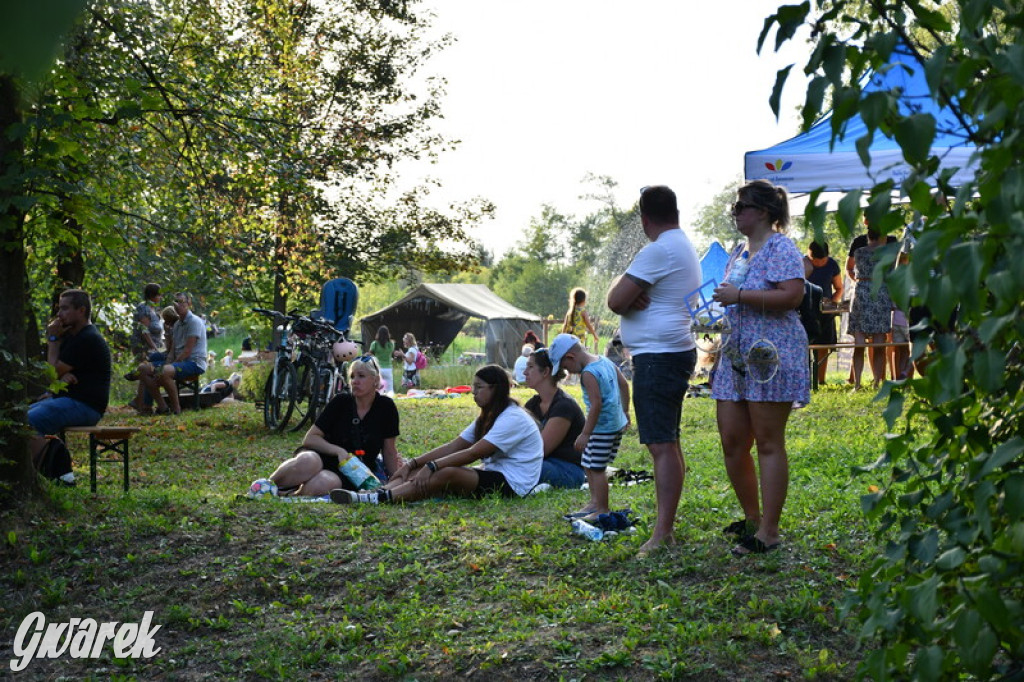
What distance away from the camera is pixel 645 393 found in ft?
15.4

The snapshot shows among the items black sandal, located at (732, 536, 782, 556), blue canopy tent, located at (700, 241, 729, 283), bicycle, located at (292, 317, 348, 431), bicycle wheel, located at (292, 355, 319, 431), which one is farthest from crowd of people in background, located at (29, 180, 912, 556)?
blue canopy tent, located at (700, 241, 729, 283)

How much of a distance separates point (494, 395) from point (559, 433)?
901 mm

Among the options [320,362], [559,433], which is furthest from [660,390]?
[320,362]

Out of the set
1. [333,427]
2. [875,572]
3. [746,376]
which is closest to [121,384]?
[333,427]

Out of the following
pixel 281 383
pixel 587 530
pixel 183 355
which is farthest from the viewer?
pixel 183 355

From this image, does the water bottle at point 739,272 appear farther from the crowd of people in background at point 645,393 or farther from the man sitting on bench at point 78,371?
the man sitting on bench at point 78,371

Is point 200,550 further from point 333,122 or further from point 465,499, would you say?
point 333,122

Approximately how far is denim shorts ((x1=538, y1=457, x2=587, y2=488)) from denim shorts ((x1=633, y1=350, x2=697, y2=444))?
2565mm

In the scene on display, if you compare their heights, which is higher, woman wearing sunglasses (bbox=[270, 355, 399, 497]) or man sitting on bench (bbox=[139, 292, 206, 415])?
man sitting on bench (bbox=[139, 292, 206, 415])

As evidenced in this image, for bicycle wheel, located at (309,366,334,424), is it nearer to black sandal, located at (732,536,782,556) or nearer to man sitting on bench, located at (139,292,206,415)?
man sitting on bench, located at (139,292,206,415)

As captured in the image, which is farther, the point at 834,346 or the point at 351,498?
the point at 834,346

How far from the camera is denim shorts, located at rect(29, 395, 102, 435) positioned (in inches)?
282

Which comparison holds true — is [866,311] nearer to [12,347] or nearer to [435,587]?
[435,587]

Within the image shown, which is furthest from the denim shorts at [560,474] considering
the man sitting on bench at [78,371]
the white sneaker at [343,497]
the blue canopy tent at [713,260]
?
the blue canopy tent at [713,260]
